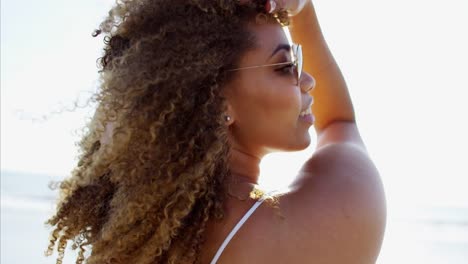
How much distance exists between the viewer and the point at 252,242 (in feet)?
5.30

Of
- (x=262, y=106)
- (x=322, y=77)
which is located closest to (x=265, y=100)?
(x=262, y=106)

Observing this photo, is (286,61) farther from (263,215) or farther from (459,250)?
(459,250)

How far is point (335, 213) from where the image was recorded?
1.67 meters

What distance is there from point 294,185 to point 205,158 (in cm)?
27

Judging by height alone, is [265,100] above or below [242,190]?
above

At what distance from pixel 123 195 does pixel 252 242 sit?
0.41m

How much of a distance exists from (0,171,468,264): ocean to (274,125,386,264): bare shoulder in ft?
16.3

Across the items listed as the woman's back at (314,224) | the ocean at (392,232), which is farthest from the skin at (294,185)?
the ocean at (392,232)

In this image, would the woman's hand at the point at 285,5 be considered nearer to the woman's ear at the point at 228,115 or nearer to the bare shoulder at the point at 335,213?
the woman's ear at the point at 228,115

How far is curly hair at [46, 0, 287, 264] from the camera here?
1701 mm

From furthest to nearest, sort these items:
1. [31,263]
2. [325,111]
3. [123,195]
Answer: [31,263] < [325,111] < [123,195]

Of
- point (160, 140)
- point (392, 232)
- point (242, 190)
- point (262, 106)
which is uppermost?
point (160, 140)

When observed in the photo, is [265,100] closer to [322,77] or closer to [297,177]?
[297,177]

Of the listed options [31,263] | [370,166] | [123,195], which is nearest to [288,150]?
[370,166]
